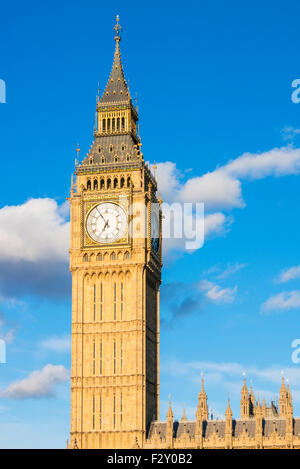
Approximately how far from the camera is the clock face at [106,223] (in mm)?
118938

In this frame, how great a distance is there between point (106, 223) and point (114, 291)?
785 centimetres

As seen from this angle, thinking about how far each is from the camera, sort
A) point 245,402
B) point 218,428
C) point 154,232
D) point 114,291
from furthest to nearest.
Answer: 1. point 245,402
2. point 154,232
3. point 114,291
4. point 218,428

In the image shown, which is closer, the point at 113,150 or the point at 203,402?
the point at 203,402

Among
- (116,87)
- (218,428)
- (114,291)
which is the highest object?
(116,87)

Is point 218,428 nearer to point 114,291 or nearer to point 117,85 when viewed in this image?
point 114,291

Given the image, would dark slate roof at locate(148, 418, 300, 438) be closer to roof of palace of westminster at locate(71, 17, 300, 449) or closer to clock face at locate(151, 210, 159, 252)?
roof of palace of westminster at locate(71, 17, 300, 449)

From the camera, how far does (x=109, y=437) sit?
11331cm

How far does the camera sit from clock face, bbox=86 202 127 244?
118938 mm

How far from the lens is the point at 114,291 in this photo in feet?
386

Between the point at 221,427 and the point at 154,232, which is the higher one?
the point at 154,232

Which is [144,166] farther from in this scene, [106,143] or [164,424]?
[164,424]

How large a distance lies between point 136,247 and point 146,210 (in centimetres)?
489

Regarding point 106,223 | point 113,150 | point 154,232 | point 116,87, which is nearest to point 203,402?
point 154,232
